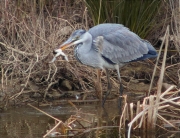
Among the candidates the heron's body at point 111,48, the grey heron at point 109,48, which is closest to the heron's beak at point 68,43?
the grey heron at point 109,48

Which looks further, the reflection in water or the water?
the reflection in water

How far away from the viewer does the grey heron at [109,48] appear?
8.32 metres

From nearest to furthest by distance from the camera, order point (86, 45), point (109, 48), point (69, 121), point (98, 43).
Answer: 1. point (69, 121)
2. point (86, 45)
3. point (98, 43)
4. point (109, 48)

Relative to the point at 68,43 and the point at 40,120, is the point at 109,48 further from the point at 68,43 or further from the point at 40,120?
the point at 40,120

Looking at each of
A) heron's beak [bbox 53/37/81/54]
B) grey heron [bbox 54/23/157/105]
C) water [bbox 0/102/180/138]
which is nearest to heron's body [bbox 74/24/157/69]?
grey heron [bbox 54/23/157/105]

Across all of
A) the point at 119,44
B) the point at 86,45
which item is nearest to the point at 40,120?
the point at 86,45

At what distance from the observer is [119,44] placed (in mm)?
8773

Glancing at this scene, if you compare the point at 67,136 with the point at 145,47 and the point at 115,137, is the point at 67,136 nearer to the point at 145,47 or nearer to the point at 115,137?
the point at 115,137

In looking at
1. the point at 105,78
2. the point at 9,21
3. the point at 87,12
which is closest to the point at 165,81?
the point at 105,78

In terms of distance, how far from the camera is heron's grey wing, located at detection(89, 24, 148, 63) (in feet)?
27.9

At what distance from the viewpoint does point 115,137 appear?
22.1ft

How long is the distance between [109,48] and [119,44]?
0.21 metres

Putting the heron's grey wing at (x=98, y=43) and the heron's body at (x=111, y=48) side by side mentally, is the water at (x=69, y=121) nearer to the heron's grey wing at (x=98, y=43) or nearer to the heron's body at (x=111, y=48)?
the heron's body at (x=111, y=48)

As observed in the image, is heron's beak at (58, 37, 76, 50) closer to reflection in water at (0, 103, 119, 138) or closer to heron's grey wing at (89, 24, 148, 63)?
heron's grey wing at (89, 24, 148, 63)
